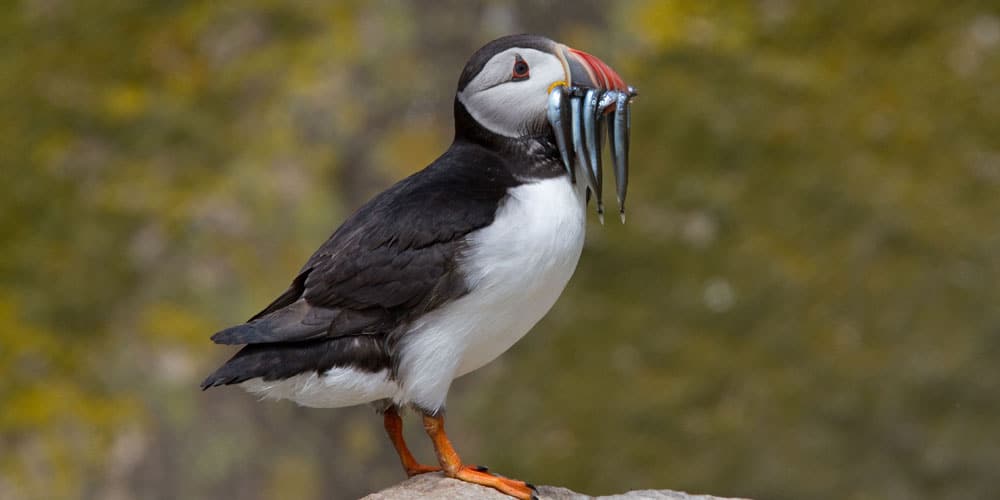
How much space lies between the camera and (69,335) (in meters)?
9.62

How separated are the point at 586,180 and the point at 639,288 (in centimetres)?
404

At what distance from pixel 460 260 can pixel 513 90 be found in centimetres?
72

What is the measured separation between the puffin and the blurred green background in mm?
3785

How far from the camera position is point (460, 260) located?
507cm

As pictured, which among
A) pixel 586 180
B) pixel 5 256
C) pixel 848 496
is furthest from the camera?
pixel 5 256

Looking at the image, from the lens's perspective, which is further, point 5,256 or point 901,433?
point 5,256

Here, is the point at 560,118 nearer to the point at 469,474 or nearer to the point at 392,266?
the point at 392,266

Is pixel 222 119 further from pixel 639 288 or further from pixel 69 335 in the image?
pixel 639 288

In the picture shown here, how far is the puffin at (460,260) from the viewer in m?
5.06

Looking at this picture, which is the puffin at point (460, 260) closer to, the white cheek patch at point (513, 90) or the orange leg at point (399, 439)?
the white cheek patch at point (513, 90)

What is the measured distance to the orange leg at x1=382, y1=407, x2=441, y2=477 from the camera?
220 inches

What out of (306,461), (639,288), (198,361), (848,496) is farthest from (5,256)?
(848,496)

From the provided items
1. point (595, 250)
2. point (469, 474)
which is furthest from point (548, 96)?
point (595, 250)

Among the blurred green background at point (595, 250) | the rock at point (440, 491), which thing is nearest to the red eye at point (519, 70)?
the rock at point (440, 491)
